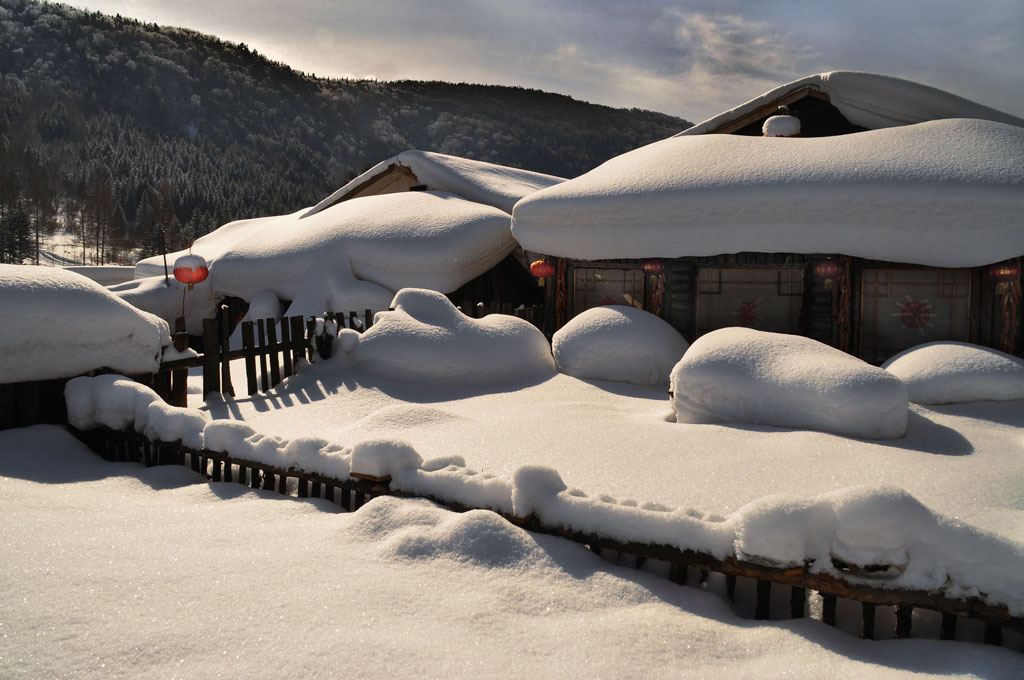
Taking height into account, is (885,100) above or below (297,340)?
above

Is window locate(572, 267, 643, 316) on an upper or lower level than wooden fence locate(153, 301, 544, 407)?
upper

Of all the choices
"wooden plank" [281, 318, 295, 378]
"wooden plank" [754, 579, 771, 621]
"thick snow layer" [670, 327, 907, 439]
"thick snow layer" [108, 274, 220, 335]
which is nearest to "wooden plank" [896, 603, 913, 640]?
"wooden plank" [754, 579, 771, 621]

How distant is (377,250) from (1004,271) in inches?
421

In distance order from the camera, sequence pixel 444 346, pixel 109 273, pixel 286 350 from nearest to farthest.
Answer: pixel 444 346, pixel 286 350, pixel 109 273

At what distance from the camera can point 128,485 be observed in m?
5.02

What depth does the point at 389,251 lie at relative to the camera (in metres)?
12.9

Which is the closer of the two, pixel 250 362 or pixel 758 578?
pixel 758 578

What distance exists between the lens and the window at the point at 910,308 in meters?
8.40

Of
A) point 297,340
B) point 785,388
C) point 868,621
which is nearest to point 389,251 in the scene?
point 297,340

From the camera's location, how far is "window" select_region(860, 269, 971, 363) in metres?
8.40

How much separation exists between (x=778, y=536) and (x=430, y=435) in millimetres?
3349

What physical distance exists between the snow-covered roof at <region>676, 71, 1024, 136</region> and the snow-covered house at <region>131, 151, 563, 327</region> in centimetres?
657

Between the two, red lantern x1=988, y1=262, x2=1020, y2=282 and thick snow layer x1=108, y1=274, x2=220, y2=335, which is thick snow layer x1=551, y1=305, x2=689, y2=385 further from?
thick snow layer x1=108, y1=274, x2=220, y2=335

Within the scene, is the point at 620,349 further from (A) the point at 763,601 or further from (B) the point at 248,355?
(A) the point at 763,601
